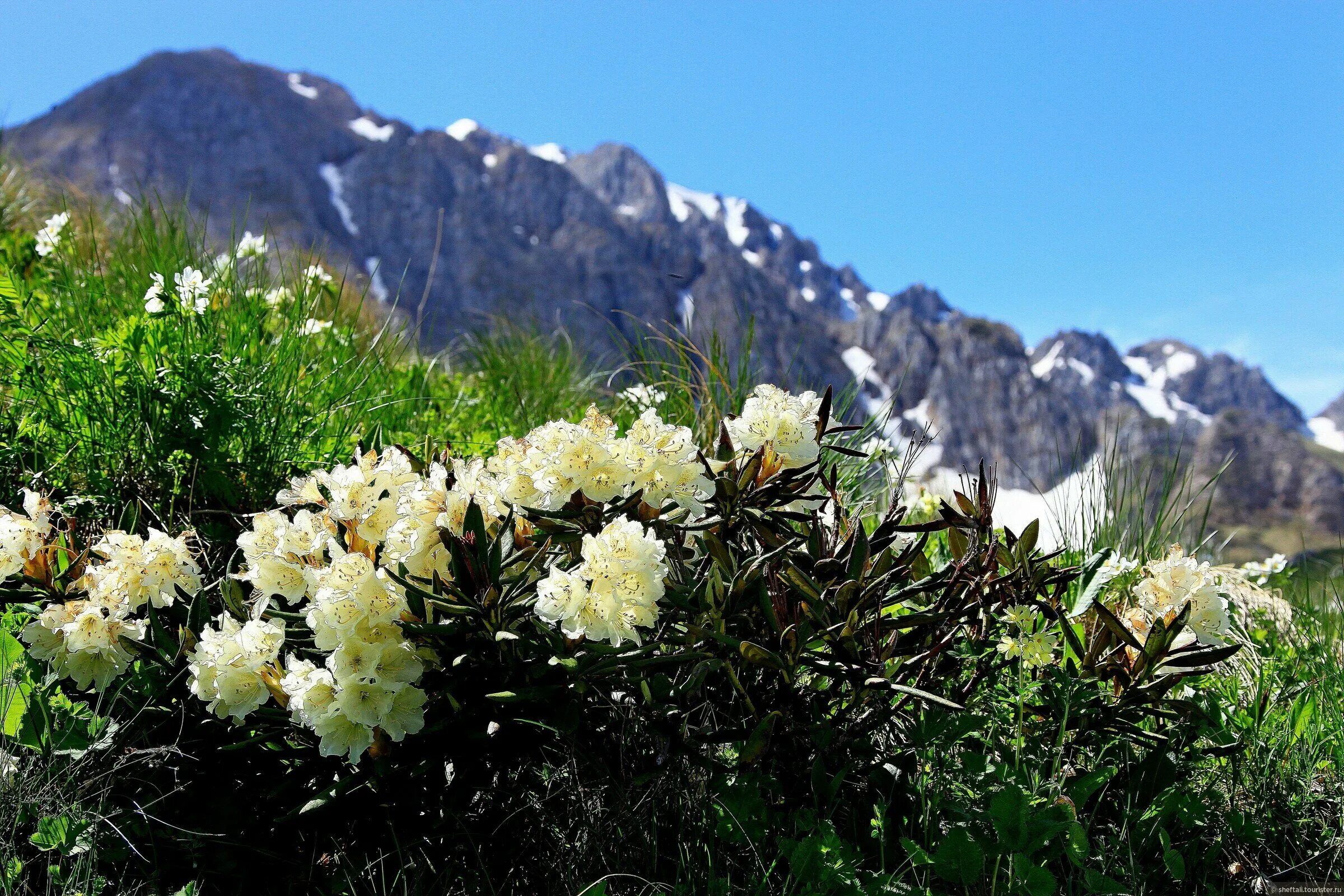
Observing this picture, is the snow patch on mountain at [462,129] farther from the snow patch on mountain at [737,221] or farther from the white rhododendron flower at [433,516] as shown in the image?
the white rhododendron flower at [433,516]

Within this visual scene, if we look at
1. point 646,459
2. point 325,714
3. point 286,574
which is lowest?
point 325,714

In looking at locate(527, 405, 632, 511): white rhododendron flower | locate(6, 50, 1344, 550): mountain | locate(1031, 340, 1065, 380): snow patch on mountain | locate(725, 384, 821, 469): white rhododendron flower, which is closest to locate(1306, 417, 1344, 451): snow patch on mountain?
locate(1031, 340, 1065, 380): snow patch on mountain

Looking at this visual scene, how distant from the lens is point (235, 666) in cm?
148

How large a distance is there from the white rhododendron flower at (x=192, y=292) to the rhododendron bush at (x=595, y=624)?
0.95 metres

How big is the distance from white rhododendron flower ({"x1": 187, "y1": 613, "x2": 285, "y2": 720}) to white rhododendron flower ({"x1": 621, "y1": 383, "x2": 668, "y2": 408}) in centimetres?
190

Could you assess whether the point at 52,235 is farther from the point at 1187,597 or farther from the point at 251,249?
the point at 1187,597

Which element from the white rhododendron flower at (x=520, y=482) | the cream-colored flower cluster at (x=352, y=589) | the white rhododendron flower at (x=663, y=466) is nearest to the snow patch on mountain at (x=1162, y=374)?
the white rhododendron flower at (x=663, y=466)

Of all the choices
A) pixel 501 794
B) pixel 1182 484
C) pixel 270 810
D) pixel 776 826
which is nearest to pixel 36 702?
pixel 270 810

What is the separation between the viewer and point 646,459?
1.50 metres

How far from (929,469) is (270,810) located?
4318 mm

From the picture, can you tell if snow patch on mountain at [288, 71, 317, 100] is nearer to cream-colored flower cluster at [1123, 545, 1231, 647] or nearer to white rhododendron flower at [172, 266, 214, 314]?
white rhododendron flower at [172, 266, 214, 314]

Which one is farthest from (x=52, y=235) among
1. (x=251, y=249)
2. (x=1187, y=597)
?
(x=1187, y=597)

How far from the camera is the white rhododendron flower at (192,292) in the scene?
2.63 metres

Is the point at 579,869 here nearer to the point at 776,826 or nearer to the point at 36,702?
the point at 776,826
